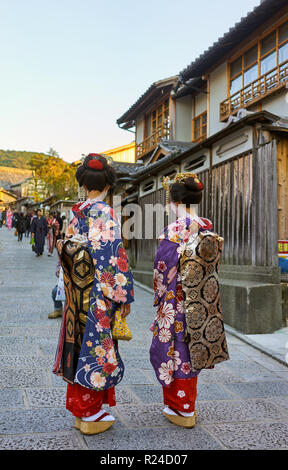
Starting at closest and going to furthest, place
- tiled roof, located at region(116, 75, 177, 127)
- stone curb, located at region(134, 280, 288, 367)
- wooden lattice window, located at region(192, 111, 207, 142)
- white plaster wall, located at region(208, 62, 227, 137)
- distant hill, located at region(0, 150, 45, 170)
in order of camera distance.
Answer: stone curb, located at region(134, 280, 288, 367)
white plaster wall, located at region(208, 62, 227, 137)
wooden lattice window, located at region(192, 111, 207, 142)
tiled roof, located at region(116, 75, 177, 127)
distant hill, located at region(0, 150, 45, 170)

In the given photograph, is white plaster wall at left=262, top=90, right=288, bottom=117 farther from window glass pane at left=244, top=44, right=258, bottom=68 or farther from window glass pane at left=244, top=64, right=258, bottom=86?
window glass pane at left=244, top=44, right=258, bottom=68

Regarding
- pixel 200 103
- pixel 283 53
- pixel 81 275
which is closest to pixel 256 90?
pixel 283 53

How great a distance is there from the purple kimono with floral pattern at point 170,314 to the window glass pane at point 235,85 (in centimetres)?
1358

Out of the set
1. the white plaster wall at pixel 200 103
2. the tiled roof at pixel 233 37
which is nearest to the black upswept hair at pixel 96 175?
the tiled roof at pixel 233 37

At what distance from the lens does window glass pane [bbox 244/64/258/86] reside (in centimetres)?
1420

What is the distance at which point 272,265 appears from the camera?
6.46 meters

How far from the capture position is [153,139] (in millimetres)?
22625

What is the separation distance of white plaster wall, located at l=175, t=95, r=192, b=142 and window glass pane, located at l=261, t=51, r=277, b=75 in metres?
6.70

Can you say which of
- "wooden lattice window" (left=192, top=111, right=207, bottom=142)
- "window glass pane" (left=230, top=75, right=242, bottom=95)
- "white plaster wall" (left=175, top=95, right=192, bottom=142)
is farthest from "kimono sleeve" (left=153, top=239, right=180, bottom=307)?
"white plaster wall" (left=175, top=95, right=192, bottom=142)

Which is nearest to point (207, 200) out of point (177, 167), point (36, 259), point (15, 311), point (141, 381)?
point (177, 167)
